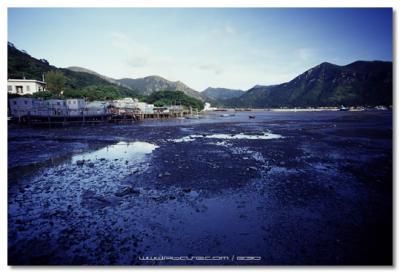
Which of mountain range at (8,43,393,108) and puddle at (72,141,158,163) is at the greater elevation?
mountain range at (8,43,393,108)

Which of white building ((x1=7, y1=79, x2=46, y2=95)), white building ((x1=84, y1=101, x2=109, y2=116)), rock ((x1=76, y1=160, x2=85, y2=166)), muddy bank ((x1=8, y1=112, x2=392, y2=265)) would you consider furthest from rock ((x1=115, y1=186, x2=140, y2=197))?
white building ((x1=7, y1=79, x2=46, y2=95))

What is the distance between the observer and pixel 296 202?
20.0 ft

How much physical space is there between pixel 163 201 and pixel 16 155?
10849mm

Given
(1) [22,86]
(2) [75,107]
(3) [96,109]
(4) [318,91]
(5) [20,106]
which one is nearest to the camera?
(5) [20,106]

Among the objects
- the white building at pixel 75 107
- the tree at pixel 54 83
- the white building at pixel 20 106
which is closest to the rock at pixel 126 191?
the white building at pixel 75 107

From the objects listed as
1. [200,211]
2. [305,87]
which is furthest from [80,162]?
[305,87]

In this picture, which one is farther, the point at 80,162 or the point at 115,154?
the point at 115,154

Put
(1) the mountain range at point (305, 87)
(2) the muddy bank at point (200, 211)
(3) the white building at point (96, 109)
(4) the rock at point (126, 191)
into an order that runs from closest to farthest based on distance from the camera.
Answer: (2) the muddy bank at point (200, 211), (4) the rock at point (126, 191), (3) the white building at point (96, 109), (1) the mountain range at point (305, 87)

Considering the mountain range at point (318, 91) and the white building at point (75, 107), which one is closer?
the white building at point (75, 107)

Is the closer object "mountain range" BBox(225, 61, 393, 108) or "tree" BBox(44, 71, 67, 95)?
"tree" BBox(44, 71, 67, 95)

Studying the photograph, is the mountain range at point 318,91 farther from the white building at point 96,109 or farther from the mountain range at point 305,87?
the white building at point 96,109

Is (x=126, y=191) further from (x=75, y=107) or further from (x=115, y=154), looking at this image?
(x=75, y=107)

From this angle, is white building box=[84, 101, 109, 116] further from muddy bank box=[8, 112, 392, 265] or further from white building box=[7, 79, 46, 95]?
muddy bank box=[8, 112, 392, 265]

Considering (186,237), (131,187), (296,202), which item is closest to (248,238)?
(186,237)
